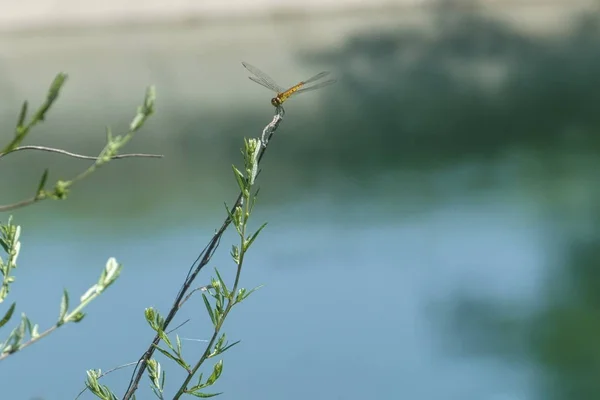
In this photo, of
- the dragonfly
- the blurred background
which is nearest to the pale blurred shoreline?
the blurred background

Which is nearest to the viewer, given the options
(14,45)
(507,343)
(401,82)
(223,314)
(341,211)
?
(223,314)

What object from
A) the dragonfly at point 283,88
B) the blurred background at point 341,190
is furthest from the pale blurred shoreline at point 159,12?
the dragonfly at point 283,88

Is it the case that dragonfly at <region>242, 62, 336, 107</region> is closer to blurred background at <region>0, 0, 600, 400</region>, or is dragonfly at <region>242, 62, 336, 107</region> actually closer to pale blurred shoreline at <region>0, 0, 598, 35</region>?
blurred background at <region>0, 0, 600, 400</region>

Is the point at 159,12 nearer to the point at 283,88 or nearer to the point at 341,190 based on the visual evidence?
the point at 341,190

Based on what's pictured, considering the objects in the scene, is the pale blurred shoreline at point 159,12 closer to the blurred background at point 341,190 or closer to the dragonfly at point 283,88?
the blurred background at point 341,190

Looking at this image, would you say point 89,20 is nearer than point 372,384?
No

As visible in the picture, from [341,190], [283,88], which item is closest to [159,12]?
[341,190]

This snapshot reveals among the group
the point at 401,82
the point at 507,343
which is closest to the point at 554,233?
the point at 507,343

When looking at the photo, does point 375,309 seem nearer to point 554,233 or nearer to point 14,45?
point 554,233
